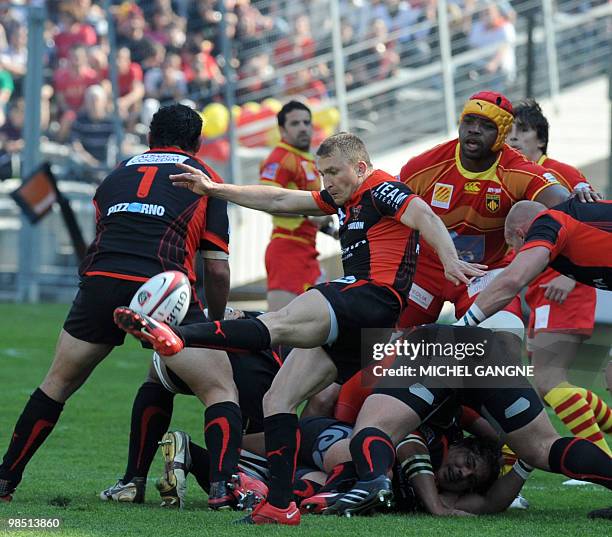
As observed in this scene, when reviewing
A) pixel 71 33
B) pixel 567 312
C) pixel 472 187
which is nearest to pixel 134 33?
pixel 71 33

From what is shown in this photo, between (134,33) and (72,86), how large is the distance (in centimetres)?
132

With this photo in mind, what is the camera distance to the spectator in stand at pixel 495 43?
18.4m

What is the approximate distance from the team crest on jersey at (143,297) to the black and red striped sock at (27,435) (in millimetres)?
991

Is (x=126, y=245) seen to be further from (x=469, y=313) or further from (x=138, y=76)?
(x=138, y=76)

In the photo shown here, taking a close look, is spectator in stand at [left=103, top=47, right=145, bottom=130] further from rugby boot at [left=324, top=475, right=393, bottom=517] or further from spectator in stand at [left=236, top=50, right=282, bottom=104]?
rugby boot at [left=324, top=475, right=393, bottom=517]

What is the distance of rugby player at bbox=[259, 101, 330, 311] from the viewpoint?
11508mm

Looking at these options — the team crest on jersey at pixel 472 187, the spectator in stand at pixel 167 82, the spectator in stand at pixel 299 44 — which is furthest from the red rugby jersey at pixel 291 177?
the spectator in stand at pixel 167 82

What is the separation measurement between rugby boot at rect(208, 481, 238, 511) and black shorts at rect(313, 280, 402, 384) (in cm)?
82

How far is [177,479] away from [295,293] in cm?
524

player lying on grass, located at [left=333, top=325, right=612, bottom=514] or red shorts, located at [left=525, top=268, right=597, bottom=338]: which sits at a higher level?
red shorts, located at [left=525, top=268, right=597, bottom=338]

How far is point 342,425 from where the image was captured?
698cm

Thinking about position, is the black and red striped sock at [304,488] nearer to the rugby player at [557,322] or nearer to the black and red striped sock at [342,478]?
the black and red striped sock at [342,478]

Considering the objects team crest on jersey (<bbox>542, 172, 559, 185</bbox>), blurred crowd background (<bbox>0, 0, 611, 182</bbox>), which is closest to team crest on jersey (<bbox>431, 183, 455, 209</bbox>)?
team crest on jersey (<bbox>542, 172, 559, 185</bbox>)

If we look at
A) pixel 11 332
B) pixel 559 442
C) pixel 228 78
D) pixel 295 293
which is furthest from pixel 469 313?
pixel 228 78
